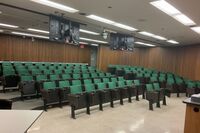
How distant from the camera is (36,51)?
56.1ft

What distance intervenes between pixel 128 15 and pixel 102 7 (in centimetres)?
129

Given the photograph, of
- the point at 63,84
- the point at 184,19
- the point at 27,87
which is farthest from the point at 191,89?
the point at 27,87

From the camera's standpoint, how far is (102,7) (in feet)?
19.1

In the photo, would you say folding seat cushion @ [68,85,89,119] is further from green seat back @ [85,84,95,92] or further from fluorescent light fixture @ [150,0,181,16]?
fluorescent light fixture @ [150,0,181,16]

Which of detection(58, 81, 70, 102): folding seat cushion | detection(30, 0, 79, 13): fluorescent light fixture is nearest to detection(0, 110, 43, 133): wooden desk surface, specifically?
detection(30, 0, 79, 13): fluorescent light fixture

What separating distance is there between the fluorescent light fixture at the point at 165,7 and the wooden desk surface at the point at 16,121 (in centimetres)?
425

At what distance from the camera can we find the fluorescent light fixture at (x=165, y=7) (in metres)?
5.07

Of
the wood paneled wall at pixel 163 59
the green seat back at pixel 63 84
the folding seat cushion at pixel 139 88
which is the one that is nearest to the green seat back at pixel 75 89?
the green seat back at pixel 63 84

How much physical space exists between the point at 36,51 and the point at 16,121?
1563cm

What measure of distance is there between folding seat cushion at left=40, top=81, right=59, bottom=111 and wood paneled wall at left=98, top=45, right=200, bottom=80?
11611 mm

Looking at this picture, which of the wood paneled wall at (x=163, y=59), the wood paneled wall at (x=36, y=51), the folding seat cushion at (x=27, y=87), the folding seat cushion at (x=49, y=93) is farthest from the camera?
the wood paneled wall at (x=36, y=51)

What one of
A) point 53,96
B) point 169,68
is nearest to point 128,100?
point 53,96

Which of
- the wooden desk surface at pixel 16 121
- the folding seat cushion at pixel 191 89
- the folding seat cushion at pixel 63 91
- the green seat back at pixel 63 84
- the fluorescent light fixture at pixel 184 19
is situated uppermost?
the fluorescent light fixture at pixel 184 19

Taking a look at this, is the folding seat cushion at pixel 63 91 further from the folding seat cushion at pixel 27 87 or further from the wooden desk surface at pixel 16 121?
the wooden desk surface at pixel 16 121
